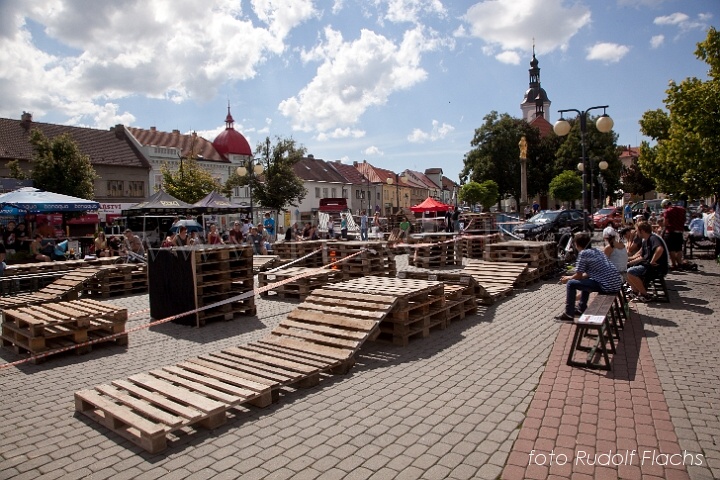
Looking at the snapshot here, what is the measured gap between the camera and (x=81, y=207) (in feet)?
55.8

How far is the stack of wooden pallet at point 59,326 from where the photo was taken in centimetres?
712

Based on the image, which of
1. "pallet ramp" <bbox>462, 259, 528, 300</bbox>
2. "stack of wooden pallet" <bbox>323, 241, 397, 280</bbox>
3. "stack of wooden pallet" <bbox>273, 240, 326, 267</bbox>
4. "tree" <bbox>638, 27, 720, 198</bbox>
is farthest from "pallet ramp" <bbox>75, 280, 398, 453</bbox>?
"tree" <bbox>638, 27, 720, 198</bbox>

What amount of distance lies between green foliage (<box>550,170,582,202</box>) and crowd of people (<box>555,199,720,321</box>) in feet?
108

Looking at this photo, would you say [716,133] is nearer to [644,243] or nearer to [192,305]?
[644,243]

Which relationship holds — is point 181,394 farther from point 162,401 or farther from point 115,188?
point 115,188

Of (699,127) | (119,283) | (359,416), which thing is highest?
(699,127)

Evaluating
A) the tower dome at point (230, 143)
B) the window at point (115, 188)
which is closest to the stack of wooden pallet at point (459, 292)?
the window at point (115, 188)

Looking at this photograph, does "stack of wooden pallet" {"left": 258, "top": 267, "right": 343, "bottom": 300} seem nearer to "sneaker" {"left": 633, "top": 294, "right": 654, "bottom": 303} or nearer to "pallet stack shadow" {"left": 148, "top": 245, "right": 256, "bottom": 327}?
"pallet stack shadow" {"left": 148, "top": 245, "right": 256, "bottom": 327}

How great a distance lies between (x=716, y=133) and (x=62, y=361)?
14.0 metres

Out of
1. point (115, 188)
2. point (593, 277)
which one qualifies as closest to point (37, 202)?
point (593, 277)

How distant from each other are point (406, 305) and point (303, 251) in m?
6.92

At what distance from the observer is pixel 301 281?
10945mm

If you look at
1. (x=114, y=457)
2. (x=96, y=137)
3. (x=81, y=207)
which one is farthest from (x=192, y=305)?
(x=96, y=137)

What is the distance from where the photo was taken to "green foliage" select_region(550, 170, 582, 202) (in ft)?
147
